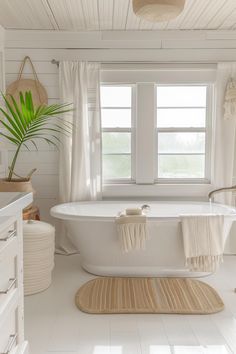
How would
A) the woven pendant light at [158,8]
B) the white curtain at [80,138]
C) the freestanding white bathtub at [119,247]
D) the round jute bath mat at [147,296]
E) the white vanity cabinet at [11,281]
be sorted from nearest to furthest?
the white vanity cabinet at [11,281] → the woven pendant light at [158,8] → the round jute bath mat at [147,296] → the freestanding white bathtub at [119,247] → the white curtain at [80,138]

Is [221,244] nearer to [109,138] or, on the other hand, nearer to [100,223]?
[100,223]

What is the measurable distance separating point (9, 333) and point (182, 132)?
319 cm

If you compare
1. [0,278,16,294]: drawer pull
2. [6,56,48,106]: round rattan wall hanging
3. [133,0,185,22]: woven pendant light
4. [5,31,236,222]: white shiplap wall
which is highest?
[5,31,236,222]: white shiplap wall

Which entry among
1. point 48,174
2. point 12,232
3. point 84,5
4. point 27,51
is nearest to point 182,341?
point 12,232

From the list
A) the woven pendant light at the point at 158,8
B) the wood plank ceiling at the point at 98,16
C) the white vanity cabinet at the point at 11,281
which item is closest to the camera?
the white vanity cabinet at the point at 11,281

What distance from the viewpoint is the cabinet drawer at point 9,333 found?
151 centimetres

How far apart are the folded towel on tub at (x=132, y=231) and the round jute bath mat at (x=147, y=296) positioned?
337mm

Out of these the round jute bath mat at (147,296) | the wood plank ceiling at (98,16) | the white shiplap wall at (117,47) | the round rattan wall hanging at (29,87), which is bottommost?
the round jute bath mat at (147,296)

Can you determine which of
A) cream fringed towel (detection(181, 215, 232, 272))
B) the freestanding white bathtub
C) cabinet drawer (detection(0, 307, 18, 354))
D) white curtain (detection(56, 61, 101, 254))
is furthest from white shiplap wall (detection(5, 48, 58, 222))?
cabinet drawer (detection(0, 307, 18, 354))

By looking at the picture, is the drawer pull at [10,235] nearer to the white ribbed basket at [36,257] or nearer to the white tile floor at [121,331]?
the white tile floor at [121,331]

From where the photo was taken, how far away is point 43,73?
13.5 ft

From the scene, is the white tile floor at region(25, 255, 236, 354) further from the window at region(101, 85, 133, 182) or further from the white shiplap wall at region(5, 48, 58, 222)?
the window at region(101, 85, 133, 182)

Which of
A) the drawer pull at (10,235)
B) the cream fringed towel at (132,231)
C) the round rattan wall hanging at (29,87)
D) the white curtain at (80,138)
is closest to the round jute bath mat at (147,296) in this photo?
the cream fringed towel at (132,231)

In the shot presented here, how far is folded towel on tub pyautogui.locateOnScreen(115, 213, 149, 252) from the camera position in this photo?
3.12 metres
